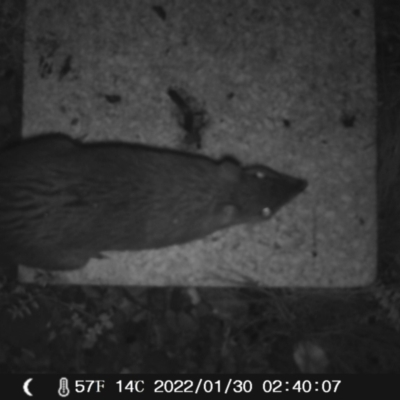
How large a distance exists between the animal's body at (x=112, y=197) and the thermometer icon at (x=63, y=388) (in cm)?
83

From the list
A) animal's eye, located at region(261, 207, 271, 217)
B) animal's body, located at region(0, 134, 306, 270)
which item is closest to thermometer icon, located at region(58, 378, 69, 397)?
animal's body, located at region(0, 134, 306, 270)

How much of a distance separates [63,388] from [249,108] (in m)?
2.28

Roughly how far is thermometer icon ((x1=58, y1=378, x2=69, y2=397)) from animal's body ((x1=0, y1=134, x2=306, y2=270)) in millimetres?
828

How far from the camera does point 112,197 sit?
9.43ft

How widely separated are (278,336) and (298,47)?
2020mm

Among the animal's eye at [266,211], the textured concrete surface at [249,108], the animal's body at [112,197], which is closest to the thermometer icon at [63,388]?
the textured concrete surface at [249,108]

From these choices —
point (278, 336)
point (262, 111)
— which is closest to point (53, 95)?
point (262, 111)

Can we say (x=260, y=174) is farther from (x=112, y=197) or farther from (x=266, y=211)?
(x=112, y=197)

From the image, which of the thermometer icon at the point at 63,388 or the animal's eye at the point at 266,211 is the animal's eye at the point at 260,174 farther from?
the thermometer icon at the point at 63,388

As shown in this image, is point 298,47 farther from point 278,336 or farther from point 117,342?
point 117,342

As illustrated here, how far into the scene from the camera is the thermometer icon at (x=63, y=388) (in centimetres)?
317

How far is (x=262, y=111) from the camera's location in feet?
10.6

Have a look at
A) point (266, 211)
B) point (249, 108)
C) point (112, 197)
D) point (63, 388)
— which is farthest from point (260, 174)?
point (63, 388)

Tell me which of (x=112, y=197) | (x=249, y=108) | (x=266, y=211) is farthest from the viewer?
(x=249, y=108)
